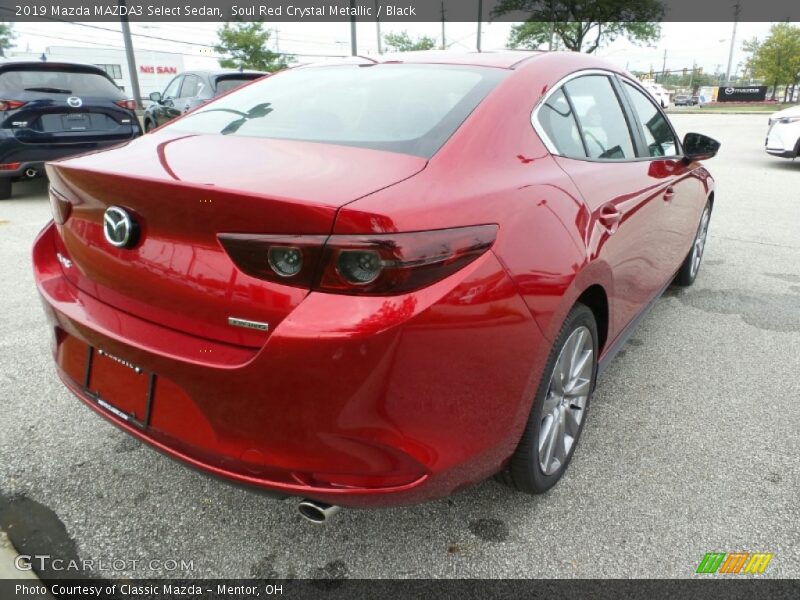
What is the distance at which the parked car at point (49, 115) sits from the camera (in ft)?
22.2

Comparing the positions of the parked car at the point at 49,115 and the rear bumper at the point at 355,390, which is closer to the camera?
the rear bumper at the point at 355,390

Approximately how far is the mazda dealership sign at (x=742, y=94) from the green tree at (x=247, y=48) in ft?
141

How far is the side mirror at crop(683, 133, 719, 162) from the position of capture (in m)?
3.43

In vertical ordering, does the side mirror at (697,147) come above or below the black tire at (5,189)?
above

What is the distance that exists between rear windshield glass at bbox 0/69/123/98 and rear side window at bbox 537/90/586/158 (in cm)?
683

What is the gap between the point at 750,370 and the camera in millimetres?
3186

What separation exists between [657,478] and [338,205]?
169 centimetres

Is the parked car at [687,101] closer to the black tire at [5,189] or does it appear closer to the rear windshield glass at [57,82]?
the rear windshield glass at [57,82]

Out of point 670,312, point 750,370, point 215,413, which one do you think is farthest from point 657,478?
point 670,312

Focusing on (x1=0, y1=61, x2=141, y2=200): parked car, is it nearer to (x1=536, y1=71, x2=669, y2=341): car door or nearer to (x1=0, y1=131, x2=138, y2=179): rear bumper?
(x1=0, y1=131, x2=138, y2=179): rear bumper

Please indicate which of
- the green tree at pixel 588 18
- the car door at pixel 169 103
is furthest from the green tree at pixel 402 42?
the car door at pixel 169 103

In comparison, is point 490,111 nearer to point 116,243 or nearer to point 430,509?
point 116,243

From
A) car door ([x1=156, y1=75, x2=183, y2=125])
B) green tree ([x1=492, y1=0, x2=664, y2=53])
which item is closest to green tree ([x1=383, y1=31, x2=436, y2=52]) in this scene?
green tree ([x1=492, y1=0, x2=664, y2=53])

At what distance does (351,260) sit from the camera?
1.38 m
